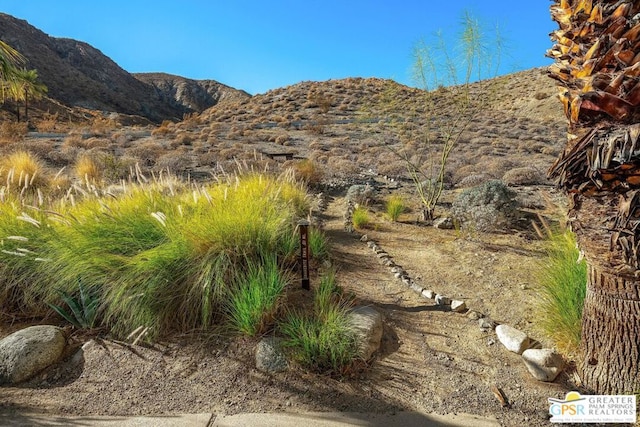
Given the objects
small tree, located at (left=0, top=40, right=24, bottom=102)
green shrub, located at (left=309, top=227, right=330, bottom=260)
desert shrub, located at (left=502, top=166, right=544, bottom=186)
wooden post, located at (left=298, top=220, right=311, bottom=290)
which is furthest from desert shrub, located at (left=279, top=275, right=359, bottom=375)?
desert shrub, located at (left=502, top=166, right=544, bottom=186)

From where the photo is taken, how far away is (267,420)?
2.38 m

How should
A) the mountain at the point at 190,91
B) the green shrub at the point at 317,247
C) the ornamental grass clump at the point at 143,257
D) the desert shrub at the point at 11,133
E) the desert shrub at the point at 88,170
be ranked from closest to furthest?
the ornamental grass clump at the point at 143,257 < the green shrub at the point at 317,247 < the desert shrub at the point at 88,170 < the desert shrub at the point at 11,133 < the mountain at the point at 190,91

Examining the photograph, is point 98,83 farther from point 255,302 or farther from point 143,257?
point 255,302

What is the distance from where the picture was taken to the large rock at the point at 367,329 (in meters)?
2.92

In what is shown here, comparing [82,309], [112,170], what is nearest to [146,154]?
[112,170]

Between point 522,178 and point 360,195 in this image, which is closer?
→ point 360,195

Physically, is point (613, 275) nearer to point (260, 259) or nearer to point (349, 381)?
point (349, 381)

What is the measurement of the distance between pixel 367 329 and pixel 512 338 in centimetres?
112

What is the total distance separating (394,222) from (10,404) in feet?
19.2

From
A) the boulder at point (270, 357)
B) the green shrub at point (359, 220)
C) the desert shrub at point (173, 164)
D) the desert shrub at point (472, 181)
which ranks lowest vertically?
the boulder at point (270, 357)

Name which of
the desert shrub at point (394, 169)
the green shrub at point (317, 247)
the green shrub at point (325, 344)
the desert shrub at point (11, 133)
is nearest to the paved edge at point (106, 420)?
the green shrub at point (325, 344)

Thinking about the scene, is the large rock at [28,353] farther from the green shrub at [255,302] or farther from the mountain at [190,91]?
the mountain at [190,91]

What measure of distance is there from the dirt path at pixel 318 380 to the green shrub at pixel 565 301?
306 mm

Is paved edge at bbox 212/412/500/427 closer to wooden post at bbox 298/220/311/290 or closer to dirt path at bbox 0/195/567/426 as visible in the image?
dirt path at bbox 0/195/567/426
